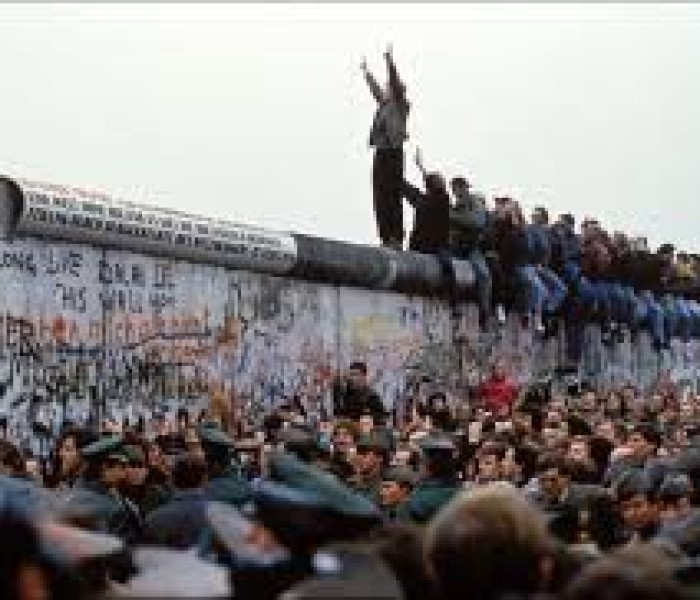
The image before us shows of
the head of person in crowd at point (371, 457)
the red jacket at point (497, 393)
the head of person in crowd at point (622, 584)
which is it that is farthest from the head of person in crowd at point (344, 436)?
the head of person in crowd at point (622, 584)

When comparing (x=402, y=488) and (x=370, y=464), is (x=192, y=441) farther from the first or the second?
(x=402, y=488)

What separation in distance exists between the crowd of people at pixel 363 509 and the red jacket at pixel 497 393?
4.16 feet

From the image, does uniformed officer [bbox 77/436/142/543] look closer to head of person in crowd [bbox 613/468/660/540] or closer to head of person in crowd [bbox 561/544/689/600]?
head of person in crowd [bbox 613/468/660/540]

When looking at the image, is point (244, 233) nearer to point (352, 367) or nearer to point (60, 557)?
point (352, 367)

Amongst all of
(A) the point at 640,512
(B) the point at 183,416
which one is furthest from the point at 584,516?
(B) the point at 183,416

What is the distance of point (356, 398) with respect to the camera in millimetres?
17484

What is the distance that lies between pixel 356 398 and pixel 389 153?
5643 mm

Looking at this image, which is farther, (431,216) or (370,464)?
(431,216)

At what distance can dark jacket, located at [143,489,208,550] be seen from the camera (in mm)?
7367

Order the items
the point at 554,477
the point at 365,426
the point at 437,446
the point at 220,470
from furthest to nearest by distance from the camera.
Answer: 1. the point at 365,426
2. the point at 554,477
3. the point at 437,446
4. the point at 220,470

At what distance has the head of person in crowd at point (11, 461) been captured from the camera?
34.0 feet

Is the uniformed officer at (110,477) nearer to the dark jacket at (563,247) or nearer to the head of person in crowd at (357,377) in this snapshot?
the head of person in crowd at (357,377)

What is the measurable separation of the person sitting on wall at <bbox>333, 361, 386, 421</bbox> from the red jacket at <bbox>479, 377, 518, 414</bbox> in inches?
113

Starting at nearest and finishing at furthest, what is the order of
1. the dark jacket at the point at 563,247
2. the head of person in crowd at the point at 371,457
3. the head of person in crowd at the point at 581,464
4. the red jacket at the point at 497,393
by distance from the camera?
the head of person in crowd at the point at 581,464 < the head of person in crowd at the point at 371,457 < the red jacket at the point at 497,393 < the dark jacket at the point at 563,247
